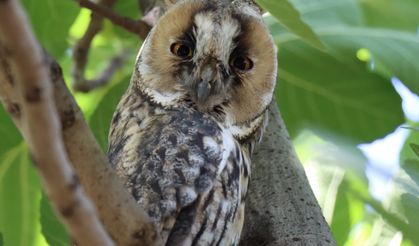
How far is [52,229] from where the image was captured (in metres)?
2.16

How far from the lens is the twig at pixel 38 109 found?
2.82ft

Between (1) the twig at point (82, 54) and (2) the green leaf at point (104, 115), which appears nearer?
(2) the green leaf at point (104, 115)

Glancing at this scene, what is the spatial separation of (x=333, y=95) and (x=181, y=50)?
666 millimetres

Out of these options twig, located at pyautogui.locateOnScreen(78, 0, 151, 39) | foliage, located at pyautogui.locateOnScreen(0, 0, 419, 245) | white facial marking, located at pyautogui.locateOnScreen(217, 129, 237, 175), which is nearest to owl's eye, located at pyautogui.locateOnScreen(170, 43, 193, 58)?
white facial marking, located at pyautogui.locateOnScreen(217, 129, 237, 175)

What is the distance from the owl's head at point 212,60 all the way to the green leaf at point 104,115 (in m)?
0.36

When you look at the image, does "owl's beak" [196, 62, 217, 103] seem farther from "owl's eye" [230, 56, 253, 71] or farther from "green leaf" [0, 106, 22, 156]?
"green leaf" [0, 106, 22, 156]

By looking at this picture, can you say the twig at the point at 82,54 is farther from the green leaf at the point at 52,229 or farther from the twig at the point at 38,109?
the twig at the point at 38,109

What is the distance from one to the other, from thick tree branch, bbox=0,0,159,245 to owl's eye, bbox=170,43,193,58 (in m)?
0.79

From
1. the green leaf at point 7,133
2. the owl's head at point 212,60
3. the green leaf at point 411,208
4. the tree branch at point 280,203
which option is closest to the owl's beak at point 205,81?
the owl's head at point 212,60

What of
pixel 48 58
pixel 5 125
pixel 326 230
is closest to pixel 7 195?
pixel 5 125

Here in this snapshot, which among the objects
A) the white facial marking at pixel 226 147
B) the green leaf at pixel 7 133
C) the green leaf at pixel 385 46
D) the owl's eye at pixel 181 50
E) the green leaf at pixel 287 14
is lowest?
the green leaf at pixel 7 133

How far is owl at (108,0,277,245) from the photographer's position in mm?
1760

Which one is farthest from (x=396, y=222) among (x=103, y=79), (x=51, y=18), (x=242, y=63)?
(x=103, y=79)

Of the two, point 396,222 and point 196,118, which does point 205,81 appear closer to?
point 196,118
